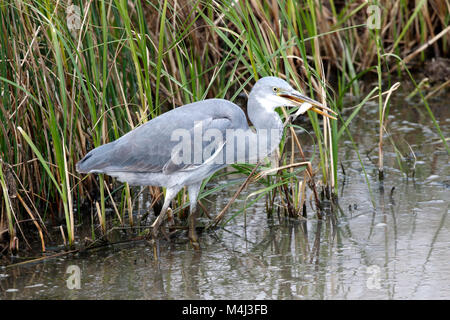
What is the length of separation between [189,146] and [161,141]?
0.52 feet

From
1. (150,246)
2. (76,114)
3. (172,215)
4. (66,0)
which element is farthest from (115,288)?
(66,0)

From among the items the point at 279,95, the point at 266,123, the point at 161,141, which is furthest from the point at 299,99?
the point at 161,141

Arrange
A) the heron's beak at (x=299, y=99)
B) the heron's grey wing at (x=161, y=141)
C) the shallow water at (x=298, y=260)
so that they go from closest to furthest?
the shallow water at (x=298, y=260), the heron's beak at (x=299, y=99), the heron's grey wing at (x=161, y=141)

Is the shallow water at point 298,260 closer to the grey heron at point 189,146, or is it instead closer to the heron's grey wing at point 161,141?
the grey heron at point 189,146

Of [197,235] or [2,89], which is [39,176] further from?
[197,235]

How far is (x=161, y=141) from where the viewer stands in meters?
3.94

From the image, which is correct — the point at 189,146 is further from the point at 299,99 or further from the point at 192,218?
the point at 299,99

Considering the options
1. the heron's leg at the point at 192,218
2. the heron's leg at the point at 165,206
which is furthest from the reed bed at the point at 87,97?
the heron's leg at the point at 165,206

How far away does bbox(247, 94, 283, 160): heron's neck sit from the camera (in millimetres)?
3865

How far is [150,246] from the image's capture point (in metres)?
4.00

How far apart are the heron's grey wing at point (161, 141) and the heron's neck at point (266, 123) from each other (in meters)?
0.10

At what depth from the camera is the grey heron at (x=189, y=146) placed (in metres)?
3.87

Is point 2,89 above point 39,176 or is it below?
above
